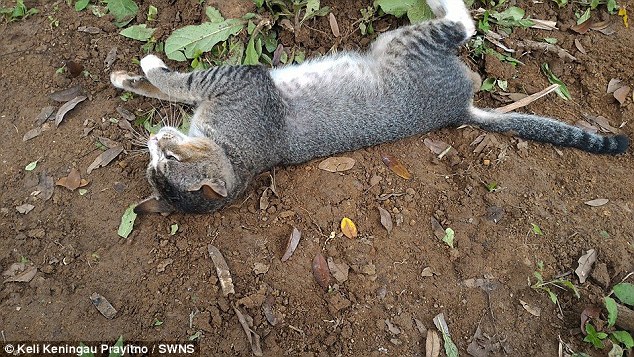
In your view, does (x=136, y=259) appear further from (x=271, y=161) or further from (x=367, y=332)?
(x=367, y=332)

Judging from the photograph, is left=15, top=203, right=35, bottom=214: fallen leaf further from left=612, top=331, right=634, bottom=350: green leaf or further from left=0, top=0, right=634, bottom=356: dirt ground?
left=612, top=331, right=634, bottom=350: green leaf

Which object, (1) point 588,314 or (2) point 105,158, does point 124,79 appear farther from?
(1) point 588,314

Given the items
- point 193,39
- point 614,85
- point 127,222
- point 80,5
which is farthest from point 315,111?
point 614,85

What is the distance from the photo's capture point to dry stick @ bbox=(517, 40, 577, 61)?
16.9 ft

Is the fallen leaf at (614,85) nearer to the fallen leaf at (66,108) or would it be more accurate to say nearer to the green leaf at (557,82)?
the green leaf at (557,82)

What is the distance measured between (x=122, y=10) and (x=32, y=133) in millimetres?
1514

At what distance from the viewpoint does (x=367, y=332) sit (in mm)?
3793

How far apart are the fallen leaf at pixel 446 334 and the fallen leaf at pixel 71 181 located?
320cm

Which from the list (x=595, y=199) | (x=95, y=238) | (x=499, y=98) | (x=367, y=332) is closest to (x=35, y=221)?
(x=95, y=238)

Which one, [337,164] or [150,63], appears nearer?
[337,164]

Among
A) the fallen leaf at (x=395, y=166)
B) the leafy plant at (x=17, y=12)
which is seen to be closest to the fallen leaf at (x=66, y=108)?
the leafy plant at (x=17, y=12)

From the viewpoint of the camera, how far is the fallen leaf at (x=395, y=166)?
451 centimetres

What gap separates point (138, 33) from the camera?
510 cm

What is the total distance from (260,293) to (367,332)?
864 millimetres
